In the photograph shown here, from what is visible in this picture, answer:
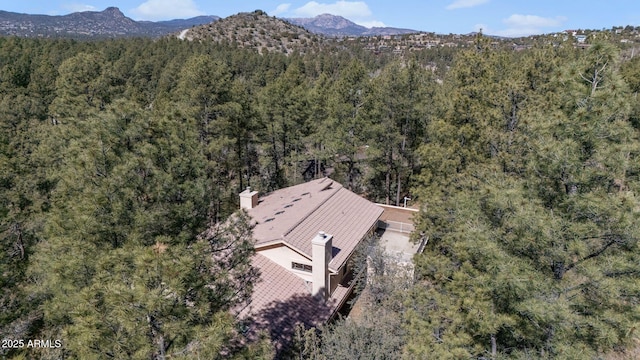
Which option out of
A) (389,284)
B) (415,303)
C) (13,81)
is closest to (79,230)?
(415,303)

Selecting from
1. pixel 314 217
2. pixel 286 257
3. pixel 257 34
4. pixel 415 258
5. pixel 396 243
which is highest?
pixel 257 34

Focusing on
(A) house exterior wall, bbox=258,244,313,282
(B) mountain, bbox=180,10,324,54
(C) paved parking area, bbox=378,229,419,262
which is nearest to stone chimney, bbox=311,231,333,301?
(A) house exterior wall, bbox=258,244,313,282

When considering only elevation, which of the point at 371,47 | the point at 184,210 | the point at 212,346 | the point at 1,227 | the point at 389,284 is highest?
the point at 371,47

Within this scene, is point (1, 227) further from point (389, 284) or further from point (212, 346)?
point (389, 284)

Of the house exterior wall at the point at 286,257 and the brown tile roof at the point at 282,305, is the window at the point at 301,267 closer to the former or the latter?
the house exterior wall at the point at 286,257

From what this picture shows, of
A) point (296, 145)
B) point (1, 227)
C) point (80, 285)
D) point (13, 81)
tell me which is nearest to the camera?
point (80, 285)

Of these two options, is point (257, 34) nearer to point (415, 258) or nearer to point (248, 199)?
point (248, 199)

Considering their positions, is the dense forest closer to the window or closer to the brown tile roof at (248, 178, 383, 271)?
the window

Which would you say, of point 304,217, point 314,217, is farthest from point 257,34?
point 304,217
